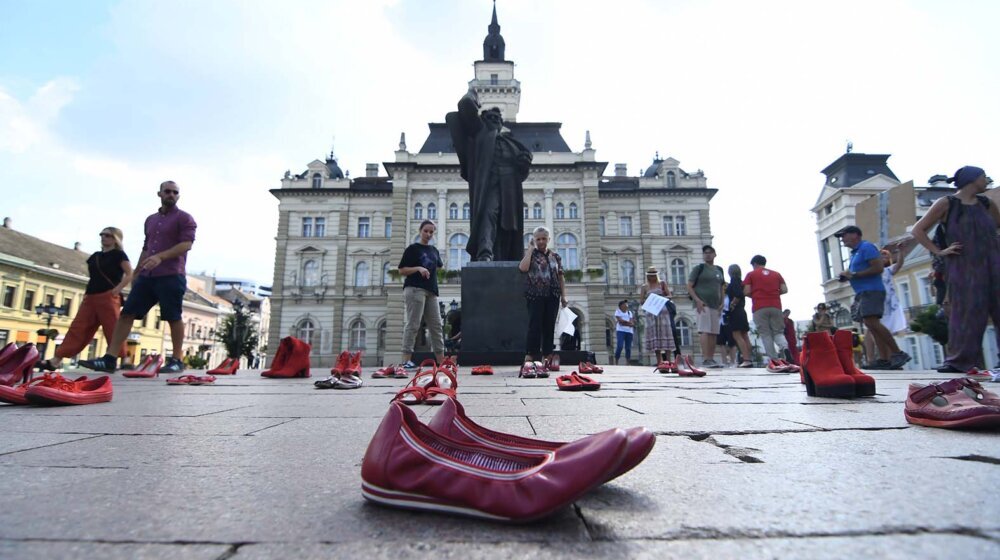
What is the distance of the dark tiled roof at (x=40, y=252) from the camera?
31.9 m

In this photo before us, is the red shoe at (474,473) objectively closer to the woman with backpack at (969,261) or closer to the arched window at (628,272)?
the woman with backpack at (969,261)

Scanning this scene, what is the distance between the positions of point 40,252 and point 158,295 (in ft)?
133

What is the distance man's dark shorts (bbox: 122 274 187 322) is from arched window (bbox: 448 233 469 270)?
27300 millimetres

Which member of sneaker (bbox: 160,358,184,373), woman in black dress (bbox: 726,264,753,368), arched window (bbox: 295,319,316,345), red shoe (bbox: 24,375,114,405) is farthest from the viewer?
arched window (bbox: 295,319,316,345)

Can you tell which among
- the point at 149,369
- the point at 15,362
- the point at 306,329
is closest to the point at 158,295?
the point at 149,369

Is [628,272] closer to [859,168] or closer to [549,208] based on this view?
[549,208]

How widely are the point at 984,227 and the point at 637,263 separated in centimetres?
3117

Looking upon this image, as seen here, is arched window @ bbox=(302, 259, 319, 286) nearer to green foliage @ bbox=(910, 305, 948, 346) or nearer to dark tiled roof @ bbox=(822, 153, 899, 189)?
green foliage @ bbox=(910, 305, 948, 346)

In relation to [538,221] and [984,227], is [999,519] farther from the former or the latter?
[538,221]

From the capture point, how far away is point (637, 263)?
115 ft

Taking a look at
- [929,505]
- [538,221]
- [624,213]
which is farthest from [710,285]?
[624,213]

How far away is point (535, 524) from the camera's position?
0.89 metres

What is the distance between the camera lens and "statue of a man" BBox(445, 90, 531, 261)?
27.9 ft

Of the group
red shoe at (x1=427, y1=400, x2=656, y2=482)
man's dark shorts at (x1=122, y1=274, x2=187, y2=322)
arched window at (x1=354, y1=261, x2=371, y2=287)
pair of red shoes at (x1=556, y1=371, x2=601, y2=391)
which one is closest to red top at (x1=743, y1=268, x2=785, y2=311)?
pair of red shoes at (x1=556, y1=371, x2=601, y2=391)
